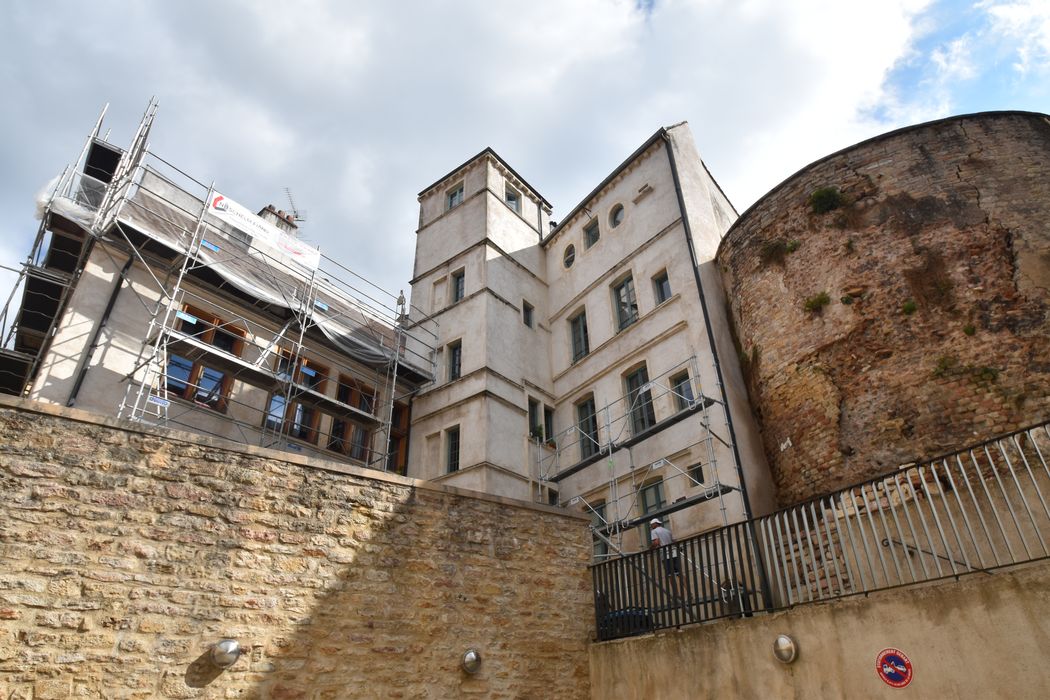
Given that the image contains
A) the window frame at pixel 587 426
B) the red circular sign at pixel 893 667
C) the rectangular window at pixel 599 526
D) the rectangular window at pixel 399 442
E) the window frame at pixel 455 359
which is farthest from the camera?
the window frame at pixel 455 359

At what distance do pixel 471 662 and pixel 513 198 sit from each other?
57.2 ft

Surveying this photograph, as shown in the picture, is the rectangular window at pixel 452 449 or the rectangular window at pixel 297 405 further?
the rectangular window at pixel 452 449

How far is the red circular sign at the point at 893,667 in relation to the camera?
577 cm

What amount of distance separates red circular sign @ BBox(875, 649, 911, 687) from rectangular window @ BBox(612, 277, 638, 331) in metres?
11.0

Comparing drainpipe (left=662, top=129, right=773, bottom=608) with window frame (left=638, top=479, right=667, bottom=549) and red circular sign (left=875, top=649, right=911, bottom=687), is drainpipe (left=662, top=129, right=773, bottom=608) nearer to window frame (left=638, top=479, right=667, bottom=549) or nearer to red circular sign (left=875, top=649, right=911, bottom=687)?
red circular sign (left=875, top=649, right=911, bottom=687)

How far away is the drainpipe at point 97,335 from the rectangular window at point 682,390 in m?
11.5

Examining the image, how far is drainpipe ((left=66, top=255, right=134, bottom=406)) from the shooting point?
11.8 m

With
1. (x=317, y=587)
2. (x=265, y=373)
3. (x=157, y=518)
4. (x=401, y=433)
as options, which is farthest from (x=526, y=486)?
(x=157, y=518)

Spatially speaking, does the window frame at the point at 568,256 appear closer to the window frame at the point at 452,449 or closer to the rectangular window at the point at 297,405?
the window frame at the point at 452,449

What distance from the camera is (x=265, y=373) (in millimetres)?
13578

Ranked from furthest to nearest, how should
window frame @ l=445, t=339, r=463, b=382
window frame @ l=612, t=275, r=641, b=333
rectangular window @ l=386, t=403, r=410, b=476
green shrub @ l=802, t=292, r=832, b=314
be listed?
window frame @ l=445, t=339, r=463, b=382 → rectangular window @ l=386, t=403, r=410, b=476 → window frame @ l=612, t=275, r=641, b=333 → green shrub @ l=802, t=292, r=832, b=314

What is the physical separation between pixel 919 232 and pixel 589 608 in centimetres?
876

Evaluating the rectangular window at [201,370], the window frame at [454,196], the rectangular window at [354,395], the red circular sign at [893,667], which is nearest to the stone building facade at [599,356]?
the window frame at [454,196]

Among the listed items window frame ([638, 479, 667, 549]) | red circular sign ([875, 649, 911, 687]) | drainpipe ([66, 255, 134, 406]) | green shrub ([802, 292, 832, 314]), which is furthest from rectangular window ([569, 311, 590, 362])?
red circular sign ([875, 649, 911, 687])
